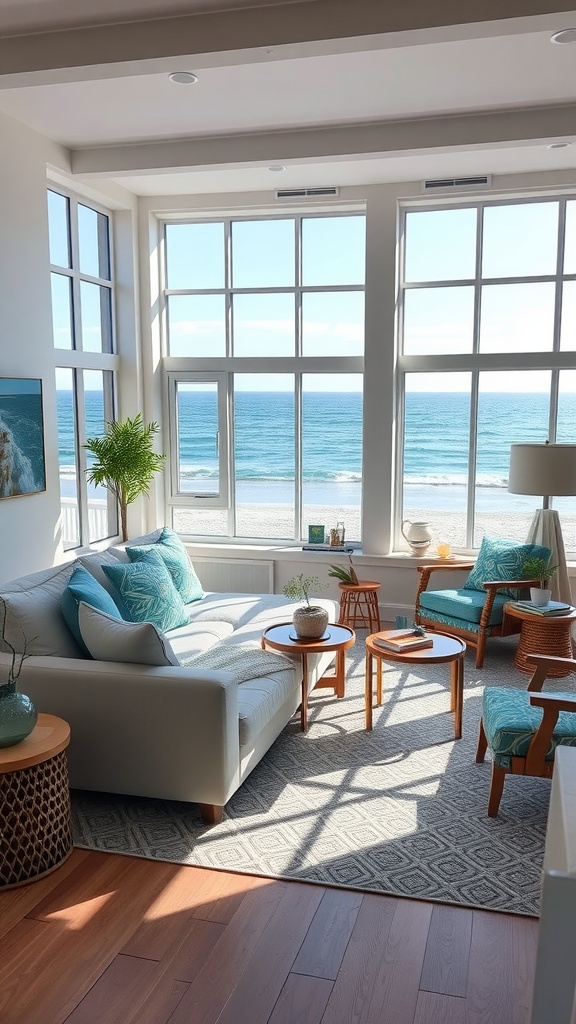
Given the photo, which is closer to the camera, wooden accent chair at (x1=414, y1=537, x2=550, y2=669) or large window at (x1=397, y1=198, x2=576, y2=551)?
wooden accent chair at (x1=414, y1=537, x2=550, y2=669)

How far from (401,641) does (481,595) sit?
5.47 ft

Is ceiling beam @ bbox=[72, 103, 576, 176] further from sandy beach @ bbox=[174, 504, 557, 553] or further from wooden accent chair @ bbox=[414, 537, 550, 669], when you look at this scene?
sandy beach @ bbox=[174, 504, 557, 553]

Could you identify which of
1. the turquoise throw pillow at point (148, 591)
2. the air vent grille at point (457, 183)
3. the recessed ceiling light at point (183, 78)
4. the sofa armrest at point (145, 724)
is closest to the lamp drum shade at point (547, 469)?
the air vent grille at point (457, 183)

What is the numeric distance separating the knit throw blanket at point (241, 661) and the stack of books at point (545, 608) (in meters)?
1.91

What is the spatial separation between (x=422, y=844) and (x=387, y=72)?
396cm

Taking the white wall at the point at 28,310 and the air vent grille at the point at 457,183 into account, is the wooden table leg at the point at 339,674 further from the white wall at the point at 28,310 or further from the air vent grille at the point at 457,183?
the air vent grille at the point at 457,183

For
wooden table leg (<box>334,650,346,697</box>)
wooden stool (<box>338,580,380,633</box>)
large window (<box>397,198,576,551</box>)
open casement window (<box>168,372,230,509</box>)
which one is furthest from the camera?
open casement window (<box>168,372,230,509</box>)

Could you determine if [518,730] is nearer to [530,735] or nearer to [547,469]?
[530,735]

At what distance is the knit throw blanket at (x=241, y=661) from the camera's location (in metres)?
4.10

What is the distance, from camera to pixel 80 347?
6273mm

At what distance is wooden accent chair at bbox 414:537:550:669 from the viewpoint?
5.62 metres

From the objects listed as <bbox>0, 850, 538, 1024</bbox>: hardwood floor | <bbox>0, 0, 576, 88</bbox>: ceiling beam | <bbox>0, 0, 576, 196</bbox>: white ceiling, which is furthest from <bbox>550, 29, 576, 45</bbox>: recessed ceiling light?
<bbox>0, 850, 538, 1024</bbox>: hardwood floor

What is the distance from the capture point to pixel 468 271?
662 cm

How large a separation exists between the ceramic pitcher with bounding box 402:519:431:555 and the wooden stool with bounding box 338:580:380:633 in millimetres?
488
